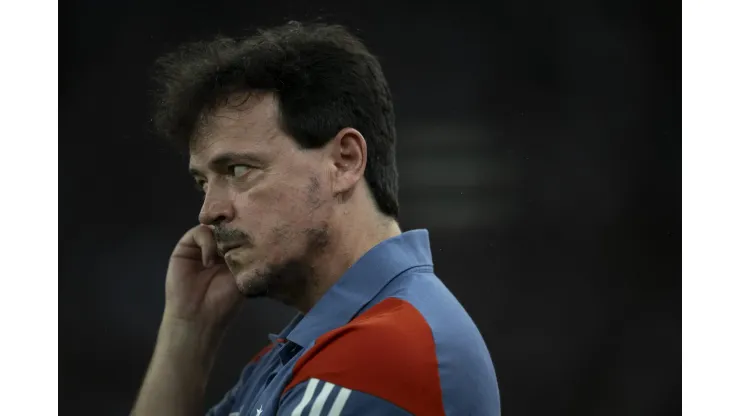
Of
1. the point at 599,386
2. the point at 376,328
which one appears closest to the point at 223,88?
the point at 376,328

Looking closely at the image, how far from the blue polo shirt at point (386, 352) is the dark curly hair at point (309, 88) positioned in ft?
0.44

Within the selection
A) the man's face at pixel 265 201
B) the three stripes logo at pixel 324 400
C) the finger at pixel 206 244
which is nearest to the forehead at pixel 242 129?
the man's face at pixel 265 201

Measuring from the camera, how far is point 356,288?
1.08m

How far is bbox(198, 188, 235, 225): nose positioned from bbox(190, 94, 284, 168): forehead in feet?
0.18

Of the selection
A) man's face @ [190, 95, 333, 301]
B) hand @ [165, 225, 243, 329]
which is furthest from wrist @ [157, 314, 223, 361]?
man's face @ [190, 95, 333, 301]

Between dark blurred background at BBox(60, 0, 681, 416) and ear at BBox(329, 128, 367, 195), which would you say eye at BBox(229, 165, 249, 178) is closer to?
ear at BBox(329, 128, 367, 195)

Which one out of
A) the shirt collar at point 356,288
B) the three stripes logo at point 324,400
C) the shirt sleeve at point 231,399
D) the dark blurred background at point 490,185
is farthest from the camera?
the dark blurred background at point 490,185

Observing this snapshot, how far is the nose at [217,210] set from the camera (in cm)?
113

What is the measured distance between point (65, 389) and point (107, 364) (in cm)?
10

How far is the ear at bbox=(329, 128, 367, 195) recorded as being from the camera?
3.67 ft

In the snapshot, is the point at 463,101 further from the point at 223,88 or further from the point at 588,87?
the point at 223,88

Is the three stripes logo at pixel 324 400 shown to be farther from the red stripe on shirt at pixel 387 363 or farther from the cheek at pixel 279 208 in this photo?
the cheek at pixel 279 208

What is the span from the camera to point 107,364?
1.96 m

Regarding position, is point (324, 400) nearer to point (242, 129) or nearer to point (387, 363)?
point (387, 363)
